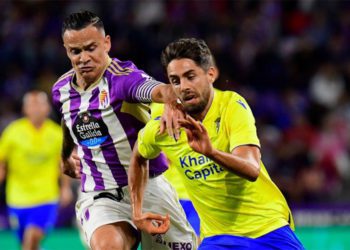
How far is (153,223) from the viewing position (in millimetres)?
5250

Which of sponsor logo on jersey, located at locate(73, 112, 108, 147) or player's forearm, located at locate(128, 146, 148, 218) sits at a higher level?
sponsor logo on jersey, located at locate(73, 112, 108, 147)

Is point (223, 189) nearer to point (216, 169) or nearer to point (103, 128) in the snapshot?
point (216, 169)

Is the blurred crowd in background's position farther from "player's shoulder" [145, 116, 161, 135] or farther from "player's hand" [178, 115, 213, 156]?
"player's hand" [178, 115, 213, 156]

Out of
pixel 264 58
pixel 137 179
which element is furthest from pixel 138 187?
pixel 264 58

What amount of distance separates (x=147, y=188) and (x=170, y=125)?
132cm

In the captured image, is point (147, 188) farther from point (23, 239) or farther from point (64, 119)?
point (23, 239)

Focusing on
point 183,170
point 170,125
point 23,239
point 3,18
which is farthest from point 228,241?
point 3,18

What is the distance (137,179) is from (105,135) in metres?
0.44

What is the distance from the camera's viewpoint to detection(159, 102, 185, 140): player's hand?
4.65 m

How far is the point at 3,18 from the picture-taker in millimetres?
15984

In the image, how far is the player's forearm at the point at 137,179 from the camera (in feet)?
17.9

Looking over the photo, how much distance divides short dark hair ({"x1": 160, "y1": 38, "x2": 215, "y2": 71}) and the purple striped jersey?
58cm

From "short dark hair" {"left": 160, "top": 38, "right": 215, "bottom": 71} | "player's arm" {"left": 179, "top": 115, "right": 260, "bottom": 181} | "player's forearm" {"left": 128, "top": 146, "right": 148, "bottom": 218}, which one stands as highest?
"short dark hair" {"left": 160, "top": 38, "right": 215, "bottom": 71}

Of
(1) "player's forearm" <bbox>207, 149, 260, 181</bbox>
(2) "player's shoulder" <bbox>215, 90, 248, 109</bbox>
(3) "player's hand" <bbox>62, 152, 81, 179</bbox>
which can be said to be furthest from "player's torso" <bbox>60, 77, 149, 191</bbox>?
(1) "player's forearm" <bbox>207, 149, 260, 181</bbox>
